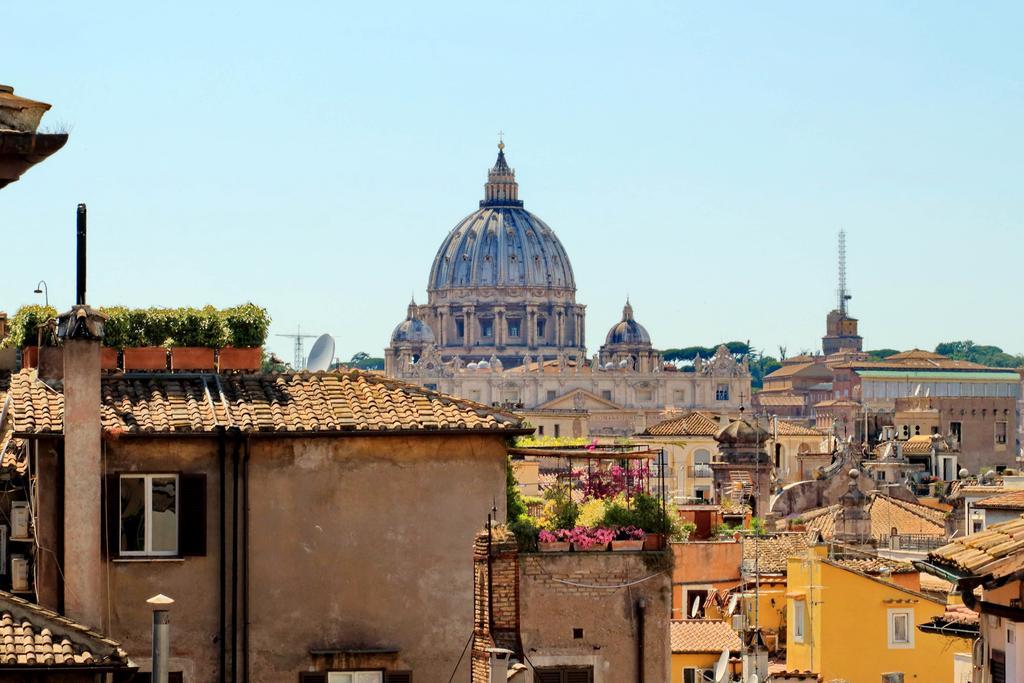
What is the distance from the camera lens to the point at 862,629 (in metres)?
25.6

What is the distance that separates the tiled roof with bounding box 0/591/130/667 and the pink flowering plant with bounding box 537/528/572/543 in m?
2.65

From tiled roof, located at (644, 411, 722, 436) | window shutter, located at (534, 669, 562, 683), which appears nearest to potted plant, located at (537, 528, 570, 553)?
window shutter, located at (534, 669, 562, 683)

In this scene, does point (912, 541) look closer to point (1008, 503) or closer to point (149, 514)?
point (1008, 503)

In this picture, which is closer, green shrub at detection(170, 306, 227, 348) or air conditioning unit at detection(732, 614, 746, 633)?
green shrub at detection(170, 306, 227, 348)

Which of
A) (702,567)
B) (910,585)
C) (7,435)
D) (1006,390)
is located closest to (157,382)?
(7,435)

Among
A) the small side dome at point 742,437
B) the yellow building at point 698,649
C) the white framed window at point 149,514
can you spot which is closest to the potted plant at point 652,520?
the white framed window at point 149,514

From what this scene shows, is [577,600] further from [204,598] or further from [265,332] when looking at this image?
[265,332]

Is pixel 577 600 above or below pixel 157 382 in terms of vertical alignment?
below

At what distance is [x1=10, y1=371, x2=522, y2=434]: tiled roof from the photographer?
1534 cm

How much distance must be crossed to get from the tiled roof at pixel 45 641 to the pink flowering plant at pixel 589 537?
2855 mm

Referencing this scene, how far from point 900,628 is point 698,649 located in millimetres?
2322

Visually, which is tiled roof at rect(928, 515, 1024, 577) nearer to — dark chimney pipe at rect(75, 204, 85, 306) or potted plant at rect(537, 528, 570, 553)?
potted plant at rect(537, 528, 570, 553)

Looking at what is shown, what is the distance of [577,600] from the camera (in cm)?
1514

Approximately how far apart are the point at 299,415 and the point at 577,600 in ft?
6.85
